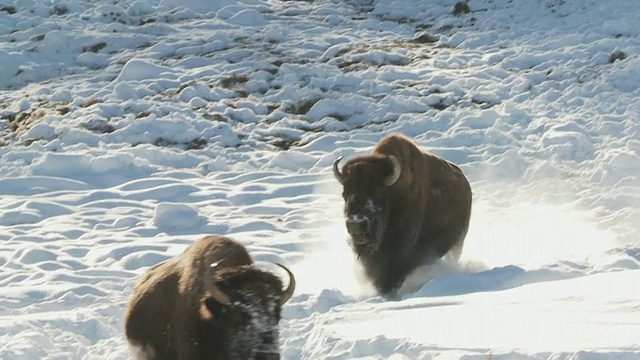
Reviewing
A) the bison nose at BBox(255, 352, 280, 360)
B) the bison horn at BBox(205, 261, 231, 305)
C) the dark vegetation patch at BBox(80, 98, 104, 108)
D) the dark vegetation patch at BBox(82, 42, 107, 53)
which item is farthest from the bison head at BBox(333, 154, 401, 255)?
the dark vegetation patch at BBox(82, 42, 107, 53)

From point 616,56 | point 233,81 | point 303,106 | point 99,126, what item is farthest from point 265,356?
point 616,56

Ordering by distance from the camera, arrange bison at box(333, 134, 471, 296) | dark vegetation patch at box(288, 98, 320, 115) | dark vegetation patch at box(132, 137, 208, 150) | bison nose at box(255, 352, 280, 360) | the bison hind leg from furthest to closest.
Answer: dark vegetation patch at box(288, 98, 320, 115) → dark vegetation patch at box(132, 137, 208, 150) → the bison hind leg → bison at box(333, 134, 471, 296) → bison nose at box(255, 352, 280, 360)

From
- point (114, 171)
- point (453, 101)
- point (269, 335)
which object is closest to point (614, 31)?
point (453, 101)

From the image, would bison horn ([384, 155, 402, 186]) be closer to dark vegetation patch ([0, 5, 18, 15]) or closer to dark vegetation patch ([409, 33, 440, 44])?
dark vegetation patch ([409, 33, 440, 44])

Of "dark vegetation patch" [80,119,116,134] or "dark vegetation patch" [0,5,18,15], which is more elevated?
"dark vegetation patch" [80,119,116,134]

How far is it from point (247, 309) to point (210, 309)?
276 mm

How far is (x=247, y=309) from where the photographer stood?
5.12 metres

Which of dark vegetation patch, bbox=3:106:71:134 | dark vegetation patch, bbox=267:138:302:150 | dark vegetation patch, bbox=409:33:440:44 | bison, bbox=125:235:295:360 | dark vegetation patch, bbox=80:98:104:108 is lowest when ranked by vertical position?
dark vegetation patch, bbox=3:106:71:134

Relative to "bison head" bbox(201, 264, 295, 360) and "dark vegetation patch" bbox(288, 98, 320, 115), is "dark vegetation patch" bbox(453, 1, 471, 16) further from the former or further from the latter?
"bison head" bbox(201, 264, 295, 360)

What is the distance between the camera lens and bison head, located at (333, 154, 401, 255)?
8.41 meters

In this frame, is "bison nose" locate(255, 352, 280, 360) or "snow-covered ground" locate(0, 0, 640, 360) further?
"snow-covered ground" locate(0, 0, 640, 360)

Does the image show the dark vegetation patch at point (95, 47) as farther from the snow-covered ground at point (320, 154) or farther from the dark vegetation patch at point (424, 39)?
the dark vegetation patch at point (424, 39)

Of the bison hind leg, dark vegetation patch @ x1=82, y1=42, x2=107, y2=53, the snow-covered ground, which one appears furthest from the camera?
dark vegetation patch @ x1=82, y1=42, x2=107, y2=53

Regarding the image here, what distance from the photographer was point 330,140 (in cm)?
1603
